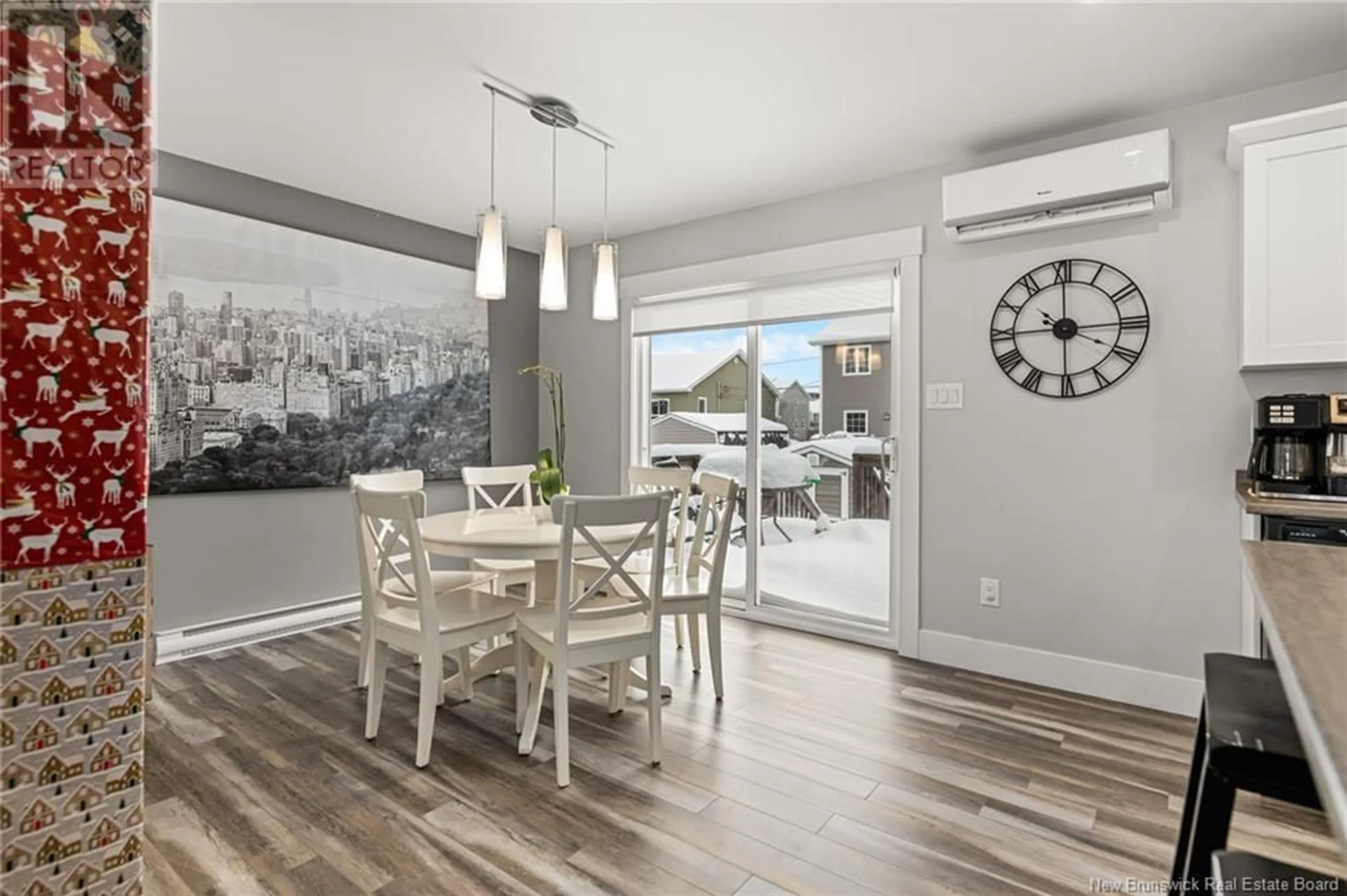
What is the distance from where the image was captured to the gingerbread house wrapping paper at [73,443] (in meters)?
0.94

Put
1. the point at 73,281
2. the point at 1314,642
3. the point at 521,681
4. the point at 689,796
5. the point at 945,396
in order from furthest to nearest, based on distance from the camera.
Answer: the point at 945,396, the point at 521,681, the point at 689,796, the point at 73,281, the point at 1314,642

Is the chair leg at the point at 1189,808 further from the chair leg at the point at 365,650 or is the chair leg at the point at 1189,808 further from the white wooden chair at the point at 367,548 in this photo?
the chair leg at the point at 365,650

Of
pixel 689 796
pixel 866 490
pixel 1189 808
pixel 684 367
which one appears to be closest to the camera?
pixel 1189 808

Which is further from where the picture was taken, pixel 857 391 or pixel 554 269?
pixel 857 391

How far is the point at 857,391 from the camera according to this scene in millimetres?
3719

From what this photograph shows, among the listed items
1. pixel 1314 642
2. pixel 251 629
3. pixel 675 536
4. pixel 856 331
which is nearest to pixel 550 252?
pixel 675 536

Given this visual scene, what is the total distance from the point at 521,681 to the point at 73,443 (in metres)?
1.85

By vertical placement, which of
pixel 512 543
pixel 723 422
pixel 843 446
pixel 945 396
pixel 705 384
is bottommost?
pixel 512 543

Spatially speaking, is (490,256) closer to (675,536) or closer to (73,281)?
(73,281)

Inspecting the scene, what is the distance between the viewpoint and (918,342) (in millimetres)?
3385

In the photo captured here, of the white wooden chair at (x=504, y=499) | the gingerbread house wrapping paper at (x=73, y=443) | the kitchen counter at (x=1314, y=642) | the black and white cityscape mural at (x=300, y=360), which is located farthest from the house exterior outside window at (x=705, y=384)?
the gingerbread house wrapping paper at (x=73, y=443)

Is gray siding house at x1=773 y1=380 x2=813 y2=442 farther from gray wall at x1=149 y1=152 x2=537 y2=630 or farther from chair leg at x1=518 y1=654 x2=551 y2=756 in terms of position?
gray wall at x1=149 y1=152 x2=537 y2=630

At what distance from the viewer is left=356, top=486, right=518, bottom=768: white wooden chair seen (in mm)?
2254

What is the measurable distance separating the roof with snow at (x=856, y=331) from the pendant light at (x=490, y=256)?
6.34 ft
